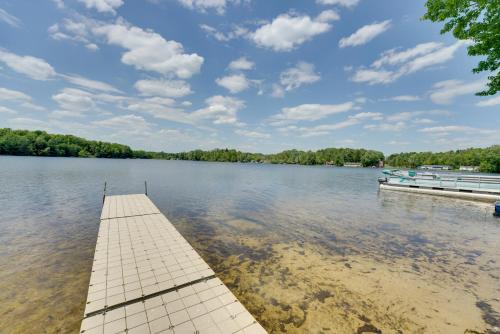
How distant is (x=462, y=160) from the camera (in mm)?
128750

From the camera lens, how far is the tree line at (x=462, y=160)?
97050 millimetres

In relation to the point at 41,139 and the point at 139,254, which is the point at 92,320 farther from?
the point at 41,139

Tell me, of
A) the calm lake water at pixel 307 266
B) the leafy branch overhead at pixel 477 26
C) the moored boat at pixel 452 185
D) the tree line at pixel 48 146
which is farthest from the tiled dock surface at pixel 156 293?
the tree line at pixel 48 146

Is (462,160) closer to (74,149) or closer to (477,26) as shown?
(477,26)

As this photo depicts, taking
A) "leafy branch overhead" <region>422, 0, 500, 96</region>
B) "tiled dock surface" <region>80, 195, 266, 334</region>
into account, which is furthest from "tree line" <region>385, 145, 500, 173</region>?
"tiled dock surface" <region>80, 195, 266, 334</region>

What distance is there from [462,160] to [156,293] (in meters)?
184

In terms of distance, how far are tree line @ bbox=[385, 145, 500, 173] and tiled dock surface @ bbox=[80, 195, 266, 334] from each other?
140m

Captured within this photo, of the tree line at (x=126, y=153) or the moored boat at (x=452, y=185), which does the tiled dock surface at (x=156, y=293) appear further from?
the tree line at (x=126, y=153)

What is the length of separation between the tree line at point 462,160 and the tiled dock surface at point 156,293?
13967 cm

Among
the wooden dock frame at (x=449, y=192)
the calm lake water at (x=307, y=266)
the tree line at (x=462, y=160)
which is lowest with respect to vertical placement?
the calm lake water at (x=307, y=266)

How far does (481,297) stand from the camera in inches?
268

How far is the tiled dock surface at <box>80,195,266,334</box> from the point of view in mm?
4332

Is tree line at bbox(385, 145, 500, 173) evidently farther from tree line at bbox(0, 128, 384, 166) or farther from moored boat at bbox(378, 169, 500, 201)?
moored boat at bbox(378, 169, 500, 201)

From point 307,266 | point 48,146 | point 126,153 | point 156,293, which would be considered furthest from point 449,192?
point 126,153
